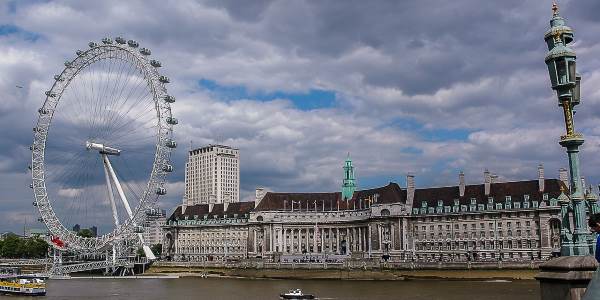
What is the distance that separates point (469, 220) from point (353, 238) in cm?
3126

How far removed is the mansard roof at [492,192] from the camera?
10025cm

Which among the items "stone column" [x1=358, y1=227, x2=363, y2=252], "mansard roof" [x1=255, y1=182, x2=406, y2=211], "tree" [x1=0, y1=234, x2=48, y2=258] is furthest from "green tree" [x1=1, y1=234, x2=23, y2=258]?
"stone column" [x1=358, y1=227, x2=363, y2=252]

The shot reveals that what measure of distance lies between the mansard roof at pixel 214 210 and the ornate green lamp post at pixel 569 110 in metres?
133

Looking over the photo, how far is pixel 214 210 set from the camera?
154 meters

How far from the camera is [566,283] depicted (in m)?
11.8

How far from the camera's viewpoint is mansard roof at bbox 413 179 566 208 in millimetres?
100250

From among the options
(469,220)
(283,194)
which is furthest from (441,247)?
(283,194)

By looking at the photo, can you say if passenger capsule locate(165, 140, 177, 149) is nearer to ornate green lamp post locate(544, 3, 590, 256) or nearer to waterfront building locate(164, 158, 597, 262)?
waterfront building locate(164, 158, 597, 262)

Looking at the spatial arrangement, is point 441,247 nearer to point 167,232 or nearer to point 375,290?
point 375,290

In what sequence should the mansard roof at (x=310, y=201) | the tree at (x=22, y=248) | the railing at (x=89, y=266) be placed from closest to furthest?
the railing at (x=89, y=266) → the mansard roof at (x=310, y=201) → the tree at (x=22, y=248)

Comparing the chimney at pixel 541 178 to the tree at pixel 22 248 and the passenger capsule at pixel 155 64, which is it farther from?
the tree at pixel 22 248

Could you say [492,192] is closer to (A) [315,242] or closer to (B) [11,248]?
(A) [315,242]

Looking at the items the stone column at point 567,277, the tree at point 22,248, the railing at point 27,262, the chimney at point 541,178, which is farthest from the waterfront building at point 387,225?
the stone column at point 567,277

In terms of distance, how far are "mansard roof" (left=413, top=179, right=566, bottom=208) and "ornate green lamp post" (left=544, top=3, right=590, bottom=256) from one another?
88244 mm
